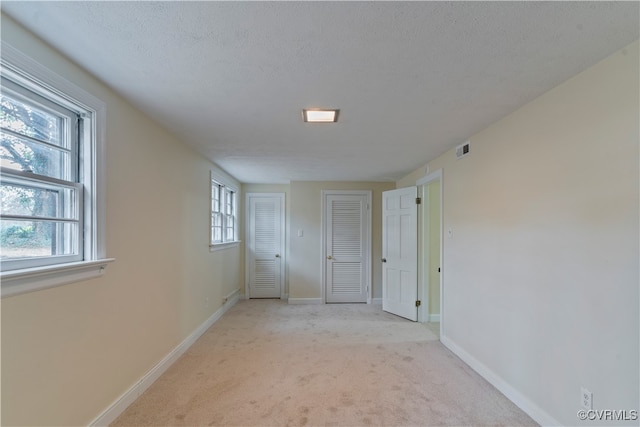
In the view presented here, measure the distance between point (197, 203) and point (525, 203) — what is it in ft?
10.6

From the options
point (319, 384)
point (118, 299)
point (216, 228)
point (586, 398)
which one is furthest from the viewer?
point (216, 228)

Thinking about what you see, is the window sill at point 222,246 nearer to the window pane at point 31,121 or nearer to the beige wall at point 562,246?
the window pane at point 31,121

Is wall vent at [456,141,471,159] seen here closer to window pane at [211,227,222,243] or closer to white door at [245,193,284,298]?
window pane at [211,227,222,243]

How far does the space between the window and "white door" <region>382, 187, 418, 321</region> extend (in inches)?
102

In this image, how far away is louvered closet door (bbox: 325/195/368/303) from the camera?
576 cm

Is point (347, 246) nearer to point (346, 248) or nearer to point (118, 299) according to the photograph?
point (346, 248)

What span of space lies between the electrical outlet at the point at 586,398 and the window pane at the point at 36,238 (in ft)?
9.79

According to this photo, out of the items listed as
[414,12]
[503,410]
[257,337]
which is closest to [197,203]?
[257,337]

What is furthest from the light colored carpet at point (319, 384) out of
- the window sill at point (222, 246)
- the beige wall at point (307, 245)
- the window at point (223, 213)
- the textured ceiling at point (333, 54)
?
the textured ceiling at point (333, 54)

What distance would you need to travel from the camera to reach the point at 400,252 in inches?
192

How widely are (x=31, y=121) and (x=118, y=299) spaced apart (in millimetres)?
1190

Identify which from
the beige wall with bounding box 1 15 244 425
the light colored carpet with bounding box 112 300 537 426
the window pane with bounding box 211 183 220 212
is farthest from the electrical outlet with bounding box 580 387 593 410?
the window pane with bounding box 211 183 220 212

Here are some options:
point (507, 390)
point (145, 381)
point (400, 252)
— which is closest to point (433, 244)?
→ point (400, 252)
